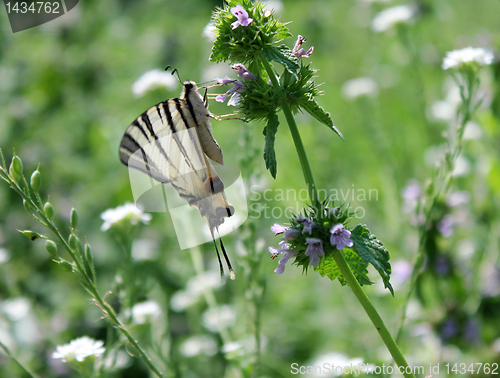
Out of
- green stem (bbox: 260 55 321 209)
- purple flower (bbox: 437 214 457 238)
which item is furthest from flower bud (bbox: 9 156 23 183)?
purple flower (bbox: 437 214 457 238)

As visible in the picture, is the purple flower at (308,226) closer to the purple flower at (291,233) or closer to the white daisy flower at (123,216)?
the purple flower at (291,233)

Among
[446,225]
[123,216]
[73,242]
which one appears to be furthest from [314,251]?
[446,225]

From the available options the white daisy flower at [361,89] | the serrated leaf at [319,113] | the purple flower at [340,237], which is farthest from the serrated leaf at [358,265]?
the white daisy flower at [361,89]

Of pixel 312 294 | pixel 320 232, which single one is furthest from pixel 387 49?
pixel 320 232

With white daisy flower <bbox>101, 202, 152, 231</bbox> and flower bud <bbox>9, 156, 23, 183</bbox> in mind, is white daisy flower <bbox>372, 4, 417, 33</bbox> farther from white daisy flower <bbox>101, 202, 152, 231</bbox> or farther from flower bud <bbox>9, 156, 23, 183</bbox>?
flower bud <bbox>9, 156, 23, 183</bbox>

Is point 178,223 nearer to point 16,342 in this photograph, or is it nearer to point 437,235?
point 16,342

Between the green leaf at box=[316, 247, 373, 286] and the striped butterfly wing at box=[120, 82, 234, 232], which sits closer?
the green leaf at box=[316, 247, 373, 286]
